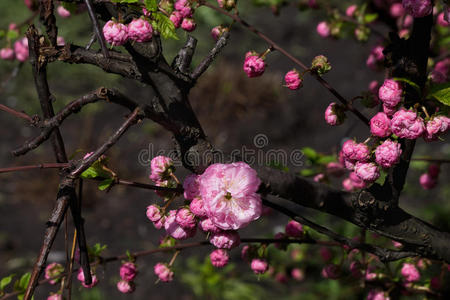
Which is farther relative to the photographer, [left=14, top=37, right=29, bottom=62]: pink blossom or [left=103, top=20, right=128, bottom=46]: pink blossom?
[left=14, top=37, right=29, bottom=62]: pink blossom

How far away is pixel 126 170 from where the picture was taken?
411 cm

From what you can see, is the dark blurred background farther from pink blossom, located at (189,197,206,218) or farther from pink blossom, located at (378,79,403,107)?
pink blossom, located at (189,197,206,218)

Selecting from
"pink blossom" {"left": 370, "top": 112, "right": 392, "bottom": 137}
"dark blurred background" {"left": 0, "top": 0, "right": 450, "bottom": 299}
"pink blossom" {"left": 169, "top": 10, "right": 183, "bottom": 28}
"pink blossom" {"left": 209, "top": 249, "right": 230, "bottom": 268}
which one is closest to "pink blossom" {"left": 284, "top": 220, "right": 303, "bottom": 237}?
"pink blossom" {"left": 209, "top": 249, "right": 230, "bottom": 268}

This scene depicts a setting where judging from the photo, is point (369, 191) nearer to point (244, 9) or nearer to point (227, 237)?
point (227, 237)

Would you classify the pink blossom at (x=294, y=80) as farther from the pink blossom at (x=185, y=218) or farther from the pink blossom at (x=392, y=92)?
the pink blossom at (x=185, y=218)

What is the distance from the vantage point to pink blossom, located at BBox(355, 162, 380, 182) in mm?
1010

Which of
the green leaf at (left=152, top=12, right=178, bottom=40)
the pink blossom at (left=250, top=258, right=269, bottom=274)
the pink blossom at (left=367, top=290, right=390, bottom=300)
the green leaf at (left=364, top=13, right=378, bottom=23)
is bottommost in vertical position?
the pink blossom at (left=367, top=290, right=390, bottom=300)

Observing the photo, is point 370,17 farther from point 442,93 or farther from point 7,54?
point 7,54

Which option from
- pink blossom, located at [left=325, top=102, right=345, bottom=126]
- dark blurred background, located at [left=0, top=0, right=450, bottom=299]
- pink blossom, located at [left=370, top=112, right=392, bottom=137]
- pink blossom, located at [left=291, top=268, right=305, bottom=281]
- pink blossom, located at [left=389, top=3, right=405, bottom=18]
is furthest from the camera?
dark blurred background, located at [left=0, top=0, right=450, bottom=299]

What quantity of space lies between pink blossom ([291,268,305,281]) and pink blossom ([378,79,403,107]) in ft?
6.95

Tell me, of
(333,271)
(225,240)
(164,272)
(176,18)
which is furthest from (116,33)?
(333,271)

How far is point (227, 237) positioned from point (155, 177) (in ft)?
0.73

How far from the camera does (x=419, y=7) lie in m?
0.90

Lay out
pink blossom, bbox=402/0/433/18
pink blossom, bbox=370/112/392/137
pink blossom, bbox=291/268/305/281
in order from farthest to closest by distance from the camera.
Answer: pink blossom, bbox=291/268/305/281, pink blossom, bbox=370/112/392/137, pink blossom, bbox=402/0/433/18
